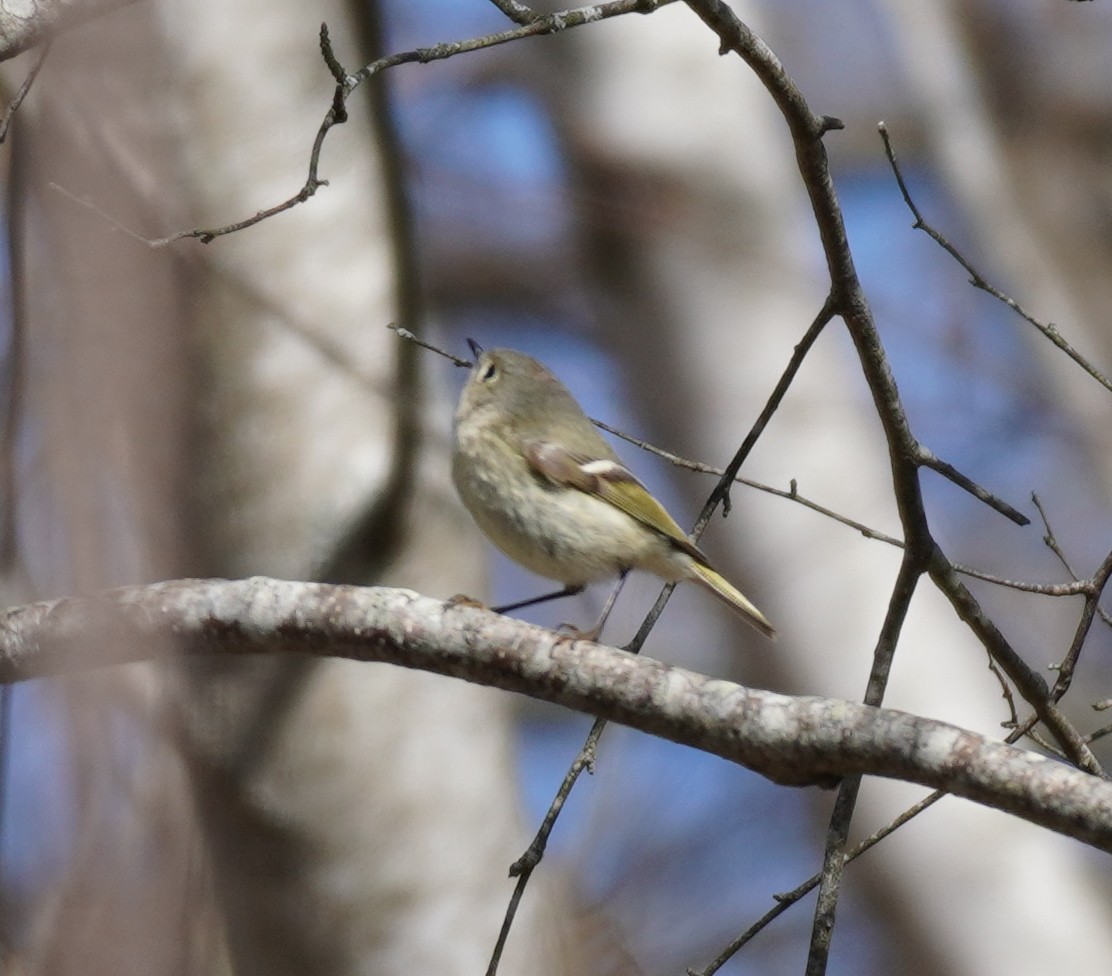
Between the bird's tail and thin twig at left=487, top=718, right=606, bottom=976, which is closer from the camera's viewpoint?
thin twig at left=487, top=718, right=606, bottom=976

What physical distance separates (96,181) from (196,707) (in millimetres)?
1917

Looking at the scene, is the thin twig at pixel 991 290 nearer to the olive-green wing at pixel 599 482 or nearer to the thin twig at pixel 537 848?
the olive-green wing at pixel 599 482

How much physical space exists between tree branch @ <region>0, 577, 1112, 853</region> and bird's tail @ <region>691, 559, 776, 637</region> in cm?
80

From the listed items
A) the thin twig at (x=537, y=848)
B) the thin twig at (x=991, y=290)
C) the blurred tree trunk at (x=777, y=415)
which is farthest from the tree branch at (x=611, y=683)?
the blurred tree trunk at (x=777, y=415)

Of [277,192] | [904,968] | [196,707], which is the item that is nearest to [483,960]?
[196,707]

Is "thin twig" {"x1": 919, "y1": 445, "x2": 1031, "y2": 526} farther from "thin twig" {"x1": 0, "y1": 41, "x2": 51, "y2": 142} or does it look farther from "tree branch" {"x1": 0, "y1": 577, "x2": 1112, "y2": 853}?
"thin twig" {"x1": 0, "y1": 41, "x2": 51, "y2": 142}

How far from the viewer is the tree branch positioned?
117 cm

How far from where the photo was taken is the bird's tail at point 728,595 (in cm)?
226

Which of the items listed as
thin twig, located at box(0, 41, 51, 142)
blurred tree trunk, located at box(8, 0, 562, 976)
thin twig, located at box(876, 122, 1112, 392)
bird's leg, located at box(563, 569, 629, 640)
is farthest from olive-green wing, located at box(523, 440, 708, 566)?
thin twig, located at box(0, 41, 51, 142)

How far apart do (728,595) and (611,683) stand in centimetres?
88

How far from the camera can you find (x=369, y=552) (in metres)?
2.74

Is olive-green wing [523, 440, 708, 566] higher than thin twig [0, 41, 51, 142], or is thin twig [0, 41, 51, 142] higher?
olive-green wing [523, 440, 708, 566]

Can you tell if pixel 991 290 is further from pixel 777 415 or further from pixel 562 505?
pixel 777 415

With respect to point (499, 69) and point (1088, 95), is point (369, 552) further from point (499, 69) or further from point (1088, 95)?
point (1088, 95)
